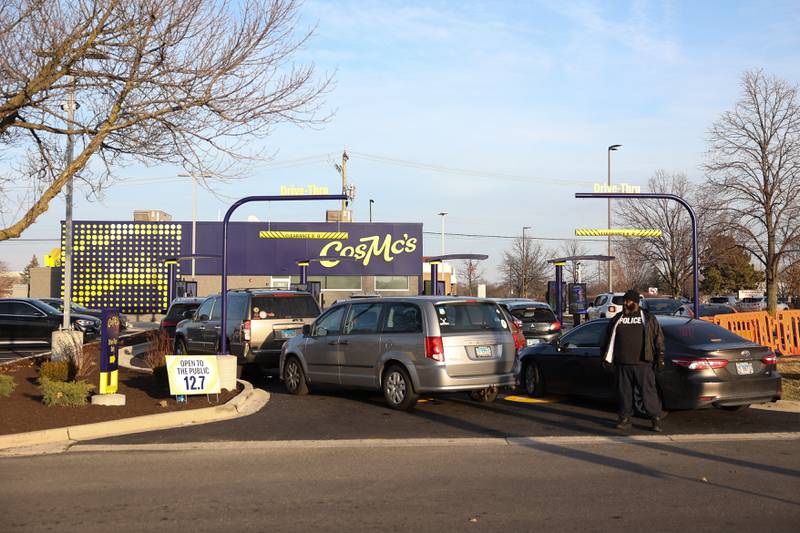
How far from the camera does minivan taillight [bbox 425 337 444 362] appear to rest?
1207 centimetres

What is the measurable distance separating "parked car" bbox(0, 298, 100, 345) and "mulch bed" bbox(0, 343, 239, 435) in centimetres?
1050

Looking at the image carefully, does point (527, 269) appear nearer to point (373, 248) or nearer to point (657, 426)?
point (373, 248)

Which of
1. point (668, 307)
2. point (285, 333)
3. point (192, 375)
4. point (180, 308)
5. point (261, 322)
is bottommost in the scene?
point (192, 375)


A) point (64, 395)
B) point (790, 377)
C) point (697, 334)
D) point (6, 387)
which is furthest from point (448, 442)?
point (790, 377)

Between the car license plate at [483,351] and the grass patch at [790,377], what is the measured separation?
16.6ft

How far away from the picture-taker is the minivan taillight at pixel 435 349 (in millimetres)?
12070

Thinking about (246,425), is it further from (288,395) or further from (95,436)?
(288,395)

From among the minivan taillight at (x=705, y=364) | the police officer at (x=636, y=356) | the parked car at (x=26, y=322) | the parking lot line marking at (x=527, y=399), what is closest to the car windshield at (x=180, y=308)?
the parked car at (x=26, y=322)

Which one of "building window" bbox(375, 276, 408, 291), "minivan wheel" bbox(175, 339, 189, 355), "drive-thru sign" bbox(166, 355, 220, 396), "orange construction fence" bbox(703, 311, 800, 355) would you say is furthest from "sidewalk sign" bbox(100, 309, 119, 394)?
"building window" bbox(375, 276, 408, 291)

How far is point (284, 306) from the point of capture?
17.1 m

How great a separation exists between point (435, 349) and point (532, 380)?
2925 millimetres

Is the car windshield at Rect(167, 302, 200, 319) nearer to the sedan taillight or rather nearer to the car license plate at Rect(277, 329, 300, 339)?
the car license plate at Rect(277, 329, 300, 339)

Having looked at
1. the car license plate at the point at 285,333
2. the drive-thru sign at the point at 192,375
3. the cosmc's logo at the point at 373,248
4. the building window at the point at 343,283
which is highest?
the cosmc's logo at the point at 373,248

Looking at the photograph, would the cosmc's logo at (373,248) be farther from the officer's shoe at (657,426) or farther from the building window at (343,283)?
the officer's shoe at (657,426)
